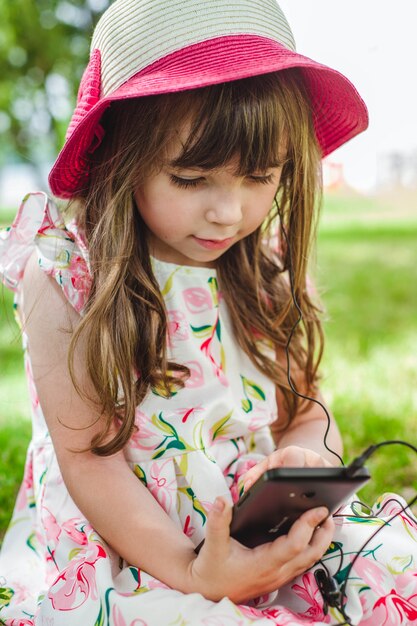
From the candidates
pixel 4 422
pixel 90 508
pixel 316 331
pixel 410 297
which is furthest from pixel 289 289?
pixel 410 297

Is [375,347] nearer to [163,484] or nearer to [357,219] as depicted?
[163,484]

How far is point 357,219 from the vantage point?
798 cm

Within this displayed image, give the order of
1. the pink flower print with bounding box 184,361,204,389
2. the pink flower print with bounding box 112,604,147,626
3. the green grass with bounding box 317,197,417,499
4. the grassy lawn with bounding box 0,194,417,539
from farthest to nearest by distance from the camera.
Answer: the green grass with bounding box 317,197,417,499
the grassy lawn with bounding box 0,194,417,539
the pink flower print with bounding box 184,361,204,389
the pink flower print with bounding box 112,604,147,626

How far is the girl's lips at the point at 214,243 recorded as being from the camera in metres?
1.36

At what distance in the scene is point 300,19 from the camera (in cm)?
272

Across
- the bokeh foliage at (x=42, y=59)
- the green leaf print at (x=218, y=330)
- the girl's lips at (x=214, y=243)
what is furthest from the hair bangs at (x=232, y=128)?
the bokeh foliage at (x=42, y=59)

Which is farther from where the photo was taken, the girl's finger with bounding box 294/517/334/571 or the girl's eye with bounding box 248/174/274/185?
the girl's eye with bounding box 248/174/274/185

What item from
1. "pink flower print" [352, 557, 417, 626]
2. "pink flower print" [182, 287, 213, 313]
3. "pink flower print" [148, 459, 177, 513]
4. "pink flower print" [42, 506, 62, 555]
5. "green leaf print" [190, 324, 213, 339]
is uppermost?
"pink flower print" [182, 287, 213, 313]

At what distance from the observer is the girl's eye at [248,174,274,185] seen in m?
1.32

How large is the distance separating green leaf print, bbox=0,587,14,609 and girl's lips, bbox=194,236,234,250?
0.75 metres

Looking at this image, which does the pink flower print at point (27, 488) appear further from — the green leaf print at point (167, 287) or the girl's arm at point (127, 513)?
the green leaf print at point (167, 287)

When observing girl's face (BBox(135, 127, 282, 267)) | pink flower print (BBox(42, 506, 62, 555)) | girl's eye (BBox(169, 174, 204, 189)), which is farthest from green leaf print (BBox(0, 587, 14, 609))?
girl's eye (BBox(169, 174, 204, 189))

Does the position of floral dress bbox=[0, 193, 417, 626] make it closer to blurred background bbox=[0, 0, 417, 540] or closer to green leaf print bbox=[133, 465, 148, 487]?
green leaf print bbox=[133, 465, 148, 487]

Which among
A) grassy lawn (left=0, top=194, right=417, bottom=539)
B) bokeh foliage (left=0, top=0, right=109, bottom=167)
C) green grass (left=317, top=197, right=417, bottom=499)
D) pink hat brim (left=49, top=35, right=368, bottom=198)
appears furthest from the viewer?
bokeh foliage (left=0, top=0, right=109, bottom=167)
